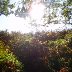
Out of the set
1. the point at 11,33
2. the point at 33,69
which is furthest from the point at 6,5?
the point at 33,69

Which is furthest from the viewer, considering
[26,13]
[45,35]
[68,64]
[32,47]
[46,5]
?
[26,13]

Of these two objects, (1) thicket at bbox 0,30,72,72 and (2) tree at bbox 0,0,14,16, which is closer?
(1) thicket at bbox 0,30,72,72

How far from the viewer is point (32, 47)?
896 inches

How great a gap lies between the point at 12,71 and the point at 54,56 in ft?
22.3

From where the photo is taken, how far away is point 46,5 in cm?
3259

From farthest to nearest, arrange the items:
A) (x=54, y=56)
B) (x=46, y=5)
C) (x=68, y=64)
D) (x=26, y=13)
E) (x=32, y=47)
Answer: (x=26, y=13)
(x=46, y=5)
(x=32, y=47)
(x=54, y=56)
(x=68, y=64)

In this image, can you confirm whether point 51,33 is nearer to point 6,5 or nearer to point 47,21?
point 47,21

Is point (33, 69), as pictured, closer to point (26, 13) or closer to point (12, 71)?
point (12, 71)

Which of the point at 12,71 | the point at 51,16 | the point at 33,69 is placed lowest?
the point at 33,69

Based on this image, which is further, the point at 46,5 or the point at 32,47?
the point at 46,5

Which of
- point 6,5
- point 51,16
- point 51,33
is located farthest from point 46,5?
point 6,5

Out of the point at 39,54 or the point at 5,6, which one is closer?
the point at 39,54

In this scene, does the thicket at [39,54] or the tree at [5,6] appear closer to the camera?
the thicket at [39,54]

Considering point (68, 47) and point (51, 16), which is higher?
point (51, 16)
